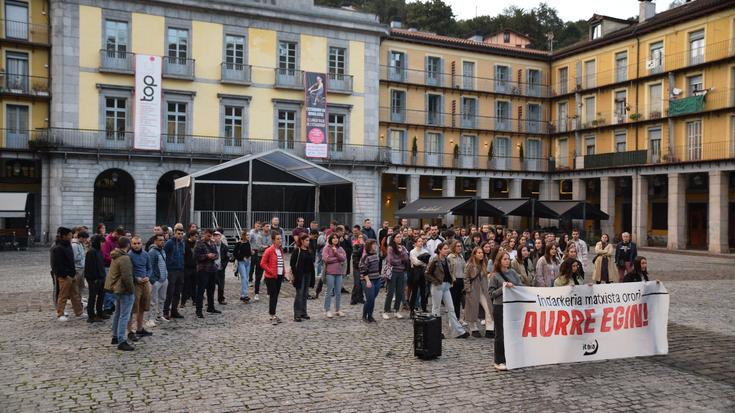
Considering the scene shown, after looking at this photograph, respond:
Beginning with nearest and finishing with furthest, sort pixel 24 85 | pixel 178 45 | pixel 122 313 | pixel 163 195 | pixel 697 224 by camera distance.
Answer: pixel 122 313 < pixel 24 85 < pixel 178 45 < pixel 163 195 < pixel 697 224

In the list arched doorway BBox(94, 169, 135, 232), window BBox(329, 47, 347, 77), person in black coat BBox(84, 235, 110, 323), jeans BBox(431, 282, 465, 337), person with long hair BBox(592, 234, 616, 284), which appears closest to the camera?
jeans BBox(431, 282, 465, 337)

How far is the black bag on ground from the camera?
9.15m

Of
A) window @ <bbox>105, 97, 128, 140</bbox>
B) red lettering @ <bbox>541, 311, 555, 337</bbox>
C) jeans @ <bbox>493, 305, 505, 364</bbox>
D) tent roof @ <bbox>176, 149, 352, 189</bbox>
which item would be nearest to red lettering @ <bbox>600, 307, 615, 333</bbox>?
red lettering @ <bbox>541, 311, 555, 337</bbox>

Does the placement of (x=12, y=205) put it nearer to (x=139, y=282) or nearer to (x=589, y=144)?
(x=139, y=282)

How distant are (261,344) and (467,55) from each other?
3940 cm

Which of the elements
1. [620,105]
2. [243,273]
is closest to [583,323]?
[243,273]

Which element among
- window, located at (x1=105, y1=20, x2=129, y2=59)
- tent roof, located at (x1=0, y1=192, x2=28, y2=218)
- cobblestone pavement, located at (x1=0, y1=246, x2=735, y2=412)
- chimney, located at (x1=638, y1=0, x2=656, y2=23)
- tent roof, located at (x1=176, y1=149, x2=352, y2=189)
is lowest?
cobblestone pavement, located at (x1=0, y1=246, x2=735, y2=412)

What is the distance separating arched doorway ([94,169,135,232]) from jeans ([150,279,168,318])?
83.7 feet

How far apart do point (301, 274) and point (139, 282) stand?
316cm

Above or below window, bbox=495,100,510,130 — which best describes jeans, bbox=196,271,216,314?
below

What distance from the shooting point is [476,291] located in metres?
11.0

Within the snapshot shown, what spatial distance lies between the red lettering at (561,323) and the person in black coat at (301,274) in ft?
17.0

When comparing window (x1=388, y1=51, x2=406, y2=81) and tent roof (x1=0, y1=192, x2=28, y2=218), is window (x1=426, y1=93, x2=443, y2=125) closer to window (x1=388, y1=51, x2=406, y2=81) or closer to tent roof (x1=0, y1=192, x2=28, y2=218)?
window (x1=388, y1=51, x2=406, y2=81)

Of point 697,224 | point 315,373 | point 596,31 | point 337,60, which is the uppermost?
point 596,31
